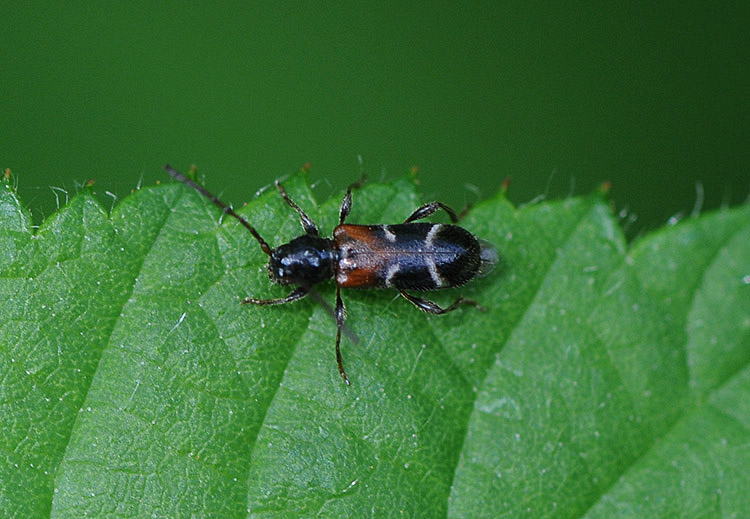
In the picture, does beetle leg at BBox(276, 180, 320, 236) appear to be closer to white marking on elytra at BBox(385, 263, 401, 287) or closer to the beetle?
the beetle

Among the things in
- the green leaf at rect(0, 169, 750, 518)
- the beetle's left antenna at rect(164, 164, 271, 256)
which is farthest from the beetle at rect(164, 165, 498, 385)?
the beetle's left antenna at rect(164, 164, 271, 256)

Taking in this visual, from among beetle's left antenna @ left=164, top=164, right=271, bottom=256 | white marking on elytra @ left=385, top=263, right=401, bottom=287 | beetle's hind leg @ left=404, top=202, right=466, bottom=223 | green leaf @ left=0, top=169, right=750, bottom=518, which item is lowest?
green leaf @ left=0, top=169, right=750, bottom=518

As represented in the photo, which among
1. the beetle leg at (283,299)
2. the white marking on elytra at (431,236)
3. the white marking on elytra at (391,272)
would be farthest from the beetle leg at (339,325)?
the white marking on elytra at (431,236)

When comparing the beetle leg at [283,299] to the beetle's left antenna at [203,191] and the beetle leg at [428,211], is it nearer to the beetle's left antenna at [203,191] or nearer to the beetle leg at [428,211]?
the beetle's left antenna at [203,191]

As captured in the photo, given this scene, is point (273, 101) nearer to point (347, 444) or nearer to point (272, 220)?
point (272, 220)

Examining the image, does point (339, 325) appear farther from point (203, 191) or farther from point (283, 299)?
point (203, 191)

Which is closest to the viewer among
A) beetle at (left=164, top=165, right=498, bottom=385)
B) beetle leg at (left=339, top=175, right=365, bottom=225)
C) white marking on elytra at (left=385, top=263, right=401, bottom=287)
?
beetle at (left=164, top=165, right=498, bottom=385)

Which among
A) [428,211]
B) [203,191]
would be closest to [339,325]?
[428,211]
